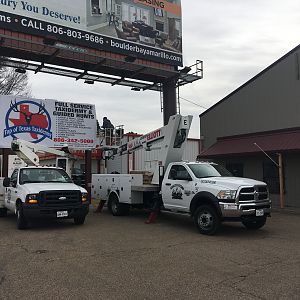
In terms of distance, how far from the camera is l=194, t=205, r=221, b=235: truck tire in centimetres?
1045

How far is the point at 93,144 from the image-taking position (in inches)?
851

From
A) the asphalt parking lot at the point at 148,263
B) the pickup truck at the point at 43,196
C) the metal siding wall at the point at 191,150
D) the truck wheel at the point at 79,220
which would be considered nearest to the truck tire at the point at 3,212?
the pickup truck at the point at 43,196

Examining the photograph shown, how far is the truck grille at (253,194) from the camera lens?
10398 millimetres

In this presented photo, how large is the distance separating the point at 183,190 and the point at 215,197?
1504mm

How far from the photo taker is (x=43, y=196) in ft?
38.0

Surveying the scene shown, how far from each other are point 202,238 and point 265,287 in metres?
4.28

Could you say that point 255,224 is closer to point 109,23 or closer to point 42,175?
point 42,175

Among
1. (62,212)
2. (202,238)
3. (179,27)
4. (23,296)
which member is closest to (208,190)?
(202,238)

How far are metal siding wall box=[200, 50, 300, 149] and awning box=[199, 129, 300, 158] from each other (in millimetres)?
374

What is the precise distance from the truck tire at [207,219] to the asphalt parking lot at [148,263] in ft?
0.98

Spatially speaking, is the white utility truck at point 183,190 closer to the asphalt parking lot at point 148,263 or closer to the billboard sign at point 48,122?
the asphalt parking lot at point 148,263

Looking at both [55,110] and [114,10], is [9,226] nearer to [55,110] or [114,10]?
[55,110]

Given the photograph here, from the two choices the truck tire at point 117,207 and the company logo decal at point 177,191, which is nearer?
the company logo decal at point 177,191

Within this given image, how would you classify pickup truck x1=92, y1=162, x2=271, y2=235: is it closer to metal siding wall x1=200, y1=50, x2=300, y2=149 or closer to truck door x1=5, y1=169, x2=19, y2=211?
truck door x1=5, y1=169, x2=19, y2=211
